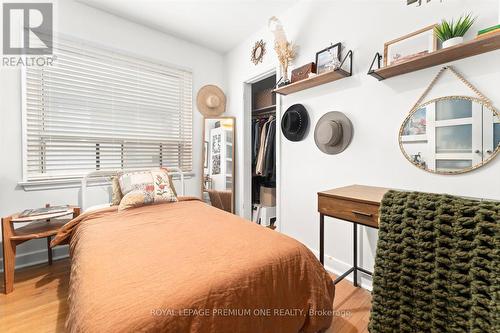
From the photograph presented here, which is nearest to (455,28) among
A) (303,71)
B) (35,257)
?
(303,71)

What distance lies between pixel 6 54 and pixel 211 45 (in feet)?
7.18

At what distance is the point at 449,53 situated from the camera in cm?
137

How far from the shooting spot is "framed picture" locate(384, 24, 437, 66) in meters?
1.52

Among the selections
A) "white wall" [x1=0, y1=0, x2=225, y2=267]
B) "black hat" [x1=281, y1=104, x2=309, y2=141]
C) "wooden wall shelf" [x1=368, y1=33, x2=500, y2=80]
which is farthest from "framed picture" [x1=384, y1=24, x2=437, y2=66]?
"white wall" [x1=0, y1=0, x2=225, y2=267]

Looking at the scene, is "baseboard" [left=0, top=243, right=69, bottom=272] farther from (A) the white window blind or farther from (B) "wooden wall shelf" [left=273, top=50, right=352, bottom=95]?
(B) "wooden wall shelf" [left=273, top=50, right=352, bottom=95]

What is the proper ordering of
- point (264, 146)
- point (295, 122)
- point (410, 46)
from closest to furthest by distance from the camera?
point (410, 46)
point (295, 122)
point (264, 146)

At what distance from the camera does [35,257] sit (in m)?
2.25

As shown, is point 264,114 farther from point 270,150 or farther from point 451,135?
point 451,135

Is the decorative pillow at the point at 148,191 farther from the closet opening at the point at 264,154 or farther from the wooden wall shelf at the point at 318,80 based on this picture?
the wooden wall shelf at the point at 318,80

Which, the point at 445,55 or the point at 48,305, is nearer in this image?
the point at 445,55

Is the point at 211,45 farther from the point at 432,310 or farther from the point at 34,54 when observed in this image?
the point at 432,310

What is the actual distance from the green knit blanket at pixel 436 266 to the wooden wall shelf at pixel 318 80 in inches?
59.9

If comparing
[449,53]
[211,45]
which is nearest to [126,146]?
[211,45]

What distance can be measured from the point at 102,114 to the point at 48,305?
188 centimetres
